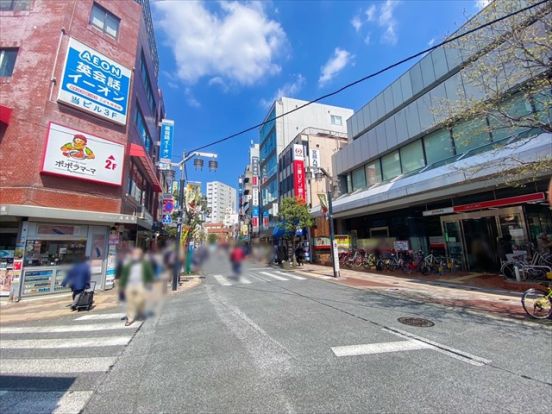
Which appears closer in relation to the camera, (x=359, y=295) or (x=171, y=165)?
(x=171, y=165)

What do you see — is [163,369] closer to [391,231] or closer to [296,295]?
[296,295]

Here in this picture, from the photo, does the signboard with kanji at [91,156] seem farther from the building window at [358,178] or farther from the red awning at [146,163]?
the building window at [358,178]

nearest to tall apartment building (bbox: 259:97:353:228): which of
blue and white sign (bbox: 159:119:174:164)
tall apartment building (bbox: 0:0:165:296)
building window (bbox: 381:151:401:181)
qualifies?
building window (bbox: 381:151:401:181)

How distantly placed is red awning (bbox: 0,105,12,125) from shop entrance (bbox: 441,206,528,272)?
2808 centimetres

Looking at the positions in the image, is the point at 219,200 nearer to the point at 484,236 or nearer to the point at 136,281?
the point at 136,281

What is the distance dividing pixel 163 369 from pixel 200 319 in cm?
376

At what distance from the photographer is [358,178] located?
96.2 feet

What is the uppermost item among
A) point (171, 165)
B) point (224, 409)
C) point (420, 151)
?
point (420, 151)

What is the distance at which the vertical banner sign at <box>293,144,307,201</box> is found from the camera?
36375 mm

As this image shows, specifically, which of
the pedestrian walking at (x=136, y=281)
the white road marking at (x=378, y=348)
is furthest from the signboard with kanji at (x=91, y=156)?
the white road marking at (x=378, y=348)

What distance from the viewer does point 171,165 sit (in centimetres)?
266

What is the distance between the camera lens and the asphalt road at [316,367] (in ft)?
18.1

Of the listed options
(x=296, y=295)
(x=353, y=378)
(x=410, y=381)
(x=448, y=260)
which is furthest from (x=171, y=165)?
(x=448, y=260)

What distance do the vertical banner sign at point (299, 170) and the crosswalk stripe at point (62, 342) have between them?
2932 cm
